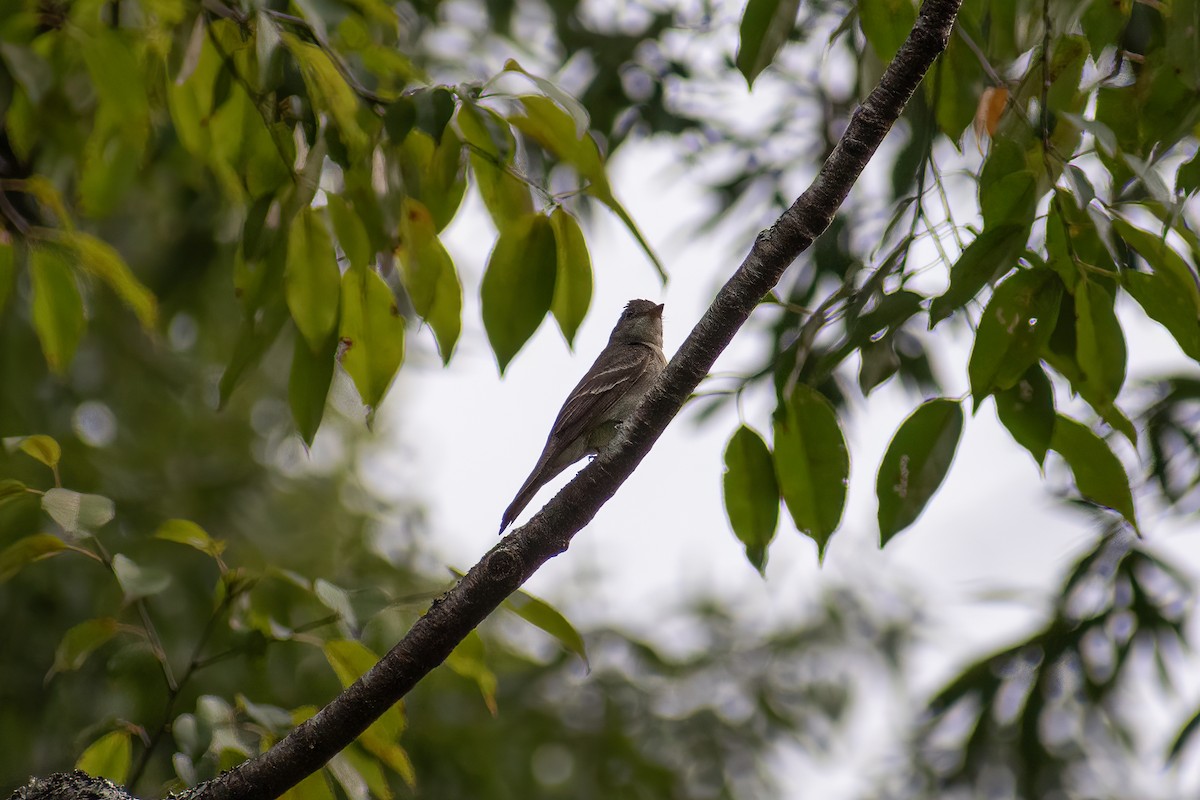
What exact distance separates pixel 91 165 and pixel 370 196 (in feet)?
3.85

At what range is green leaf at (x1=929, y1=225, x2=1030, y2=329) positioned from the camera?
2010 millimetres

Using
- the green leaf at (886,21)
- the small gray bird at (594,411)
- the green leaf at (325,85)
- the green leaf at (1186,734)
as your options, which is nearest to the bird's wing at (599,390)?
the small gray bird at (594,411)

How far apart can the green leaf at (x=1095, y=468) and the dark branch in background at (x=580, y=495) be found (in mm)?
675

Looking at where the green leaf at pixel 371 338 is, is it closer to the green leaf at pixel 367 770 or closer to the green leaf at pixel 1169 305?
the green leaf at pixel 367 770

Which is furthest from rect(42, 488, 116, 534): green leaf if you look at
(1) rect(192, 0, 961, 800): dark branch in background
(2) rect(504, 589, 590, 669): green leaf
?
(2) rect(504, 589, 590, 669): green leaf

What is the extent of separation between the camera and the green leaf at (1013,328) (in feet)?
6.77

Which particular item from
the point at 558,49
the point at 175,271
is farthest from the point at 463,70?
the point at 175,271

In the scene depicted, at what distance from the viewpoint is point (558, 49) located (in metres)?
6.32

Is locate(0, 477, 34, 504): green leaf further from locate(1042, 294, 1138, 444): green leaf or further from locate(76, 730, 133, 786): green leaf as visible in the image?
locate(1042, 294, 1138, 444): green leaf

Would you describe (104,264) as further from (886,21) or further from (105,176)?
(886,21)

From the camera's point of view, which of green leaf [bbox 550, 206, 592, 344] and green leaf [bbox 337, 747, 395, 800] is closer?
green leaf [bbox 337, 747, 395, 800]

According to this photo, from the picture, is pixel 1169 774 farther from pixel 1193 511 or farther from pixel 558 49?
pixel 558 49

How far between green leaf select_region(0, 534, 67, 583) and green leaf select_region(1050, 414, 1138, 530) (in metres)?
2.04

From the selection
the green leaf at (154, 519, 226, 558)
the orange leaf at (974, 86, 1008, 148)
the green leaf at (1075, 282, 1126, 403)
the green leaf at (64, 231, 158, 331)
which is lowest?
the green leaf at (154, 519, 226, 558)
